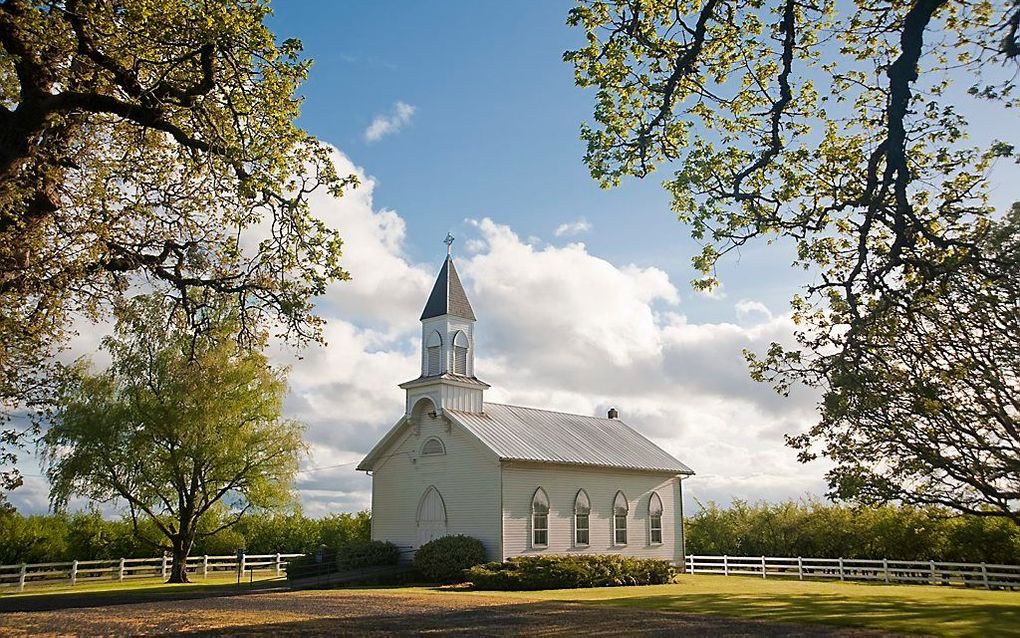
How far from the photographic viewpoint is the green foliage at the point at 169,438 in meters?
32.9

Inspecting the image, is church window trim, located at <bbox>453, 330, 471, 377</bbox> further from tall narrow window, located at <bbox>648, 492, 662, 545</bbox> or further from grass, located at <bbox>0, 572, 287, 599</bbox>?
tall narrow window, located at <bbox>648, 492, 662, 545</bbox>

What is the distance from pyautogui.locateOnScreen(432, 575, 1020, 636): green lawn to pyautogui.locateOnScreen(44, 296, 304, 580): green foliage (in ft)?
48.4

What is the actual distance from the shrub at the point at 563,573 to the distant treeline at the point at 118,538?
26.6ft

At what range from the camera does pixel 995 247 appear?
1606 centimetres

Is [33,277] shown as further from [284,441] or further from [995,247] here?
[284,441]

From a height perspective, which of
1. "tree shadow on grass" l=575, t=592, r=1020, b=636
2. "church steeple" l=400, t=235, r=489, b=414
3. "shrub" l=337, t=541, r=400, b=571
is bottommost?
"tree shadow on grass" l=575, t=592, r=1020, b=636

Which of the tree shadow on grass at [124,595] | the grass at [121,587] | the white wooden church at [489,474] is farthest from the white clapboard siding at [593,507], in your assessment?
the grass at [121,587]

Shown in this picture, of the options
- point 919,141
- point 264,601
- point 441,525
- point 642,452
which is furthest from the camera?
point 642,452

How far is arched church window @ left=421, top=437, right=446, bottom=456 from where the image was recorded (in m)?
33.1

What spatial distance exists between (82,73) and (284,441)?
24466 mm

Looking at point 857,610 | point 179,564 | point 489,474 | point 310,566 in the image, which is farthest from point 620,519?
point 179,564

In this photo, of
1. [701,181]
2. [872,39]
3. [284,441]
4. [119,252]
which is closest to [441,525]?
[284,441]

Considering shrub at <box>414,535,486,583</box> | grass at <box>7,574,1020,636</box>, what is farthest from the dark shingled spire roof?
grass at <box>7,574,1020,636</box>

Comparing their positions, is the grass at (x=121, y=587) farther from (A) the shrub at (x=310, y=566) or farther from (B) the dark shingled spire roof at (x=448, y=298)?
(B) the dark shingled spire roof at (x=448, y=298)
